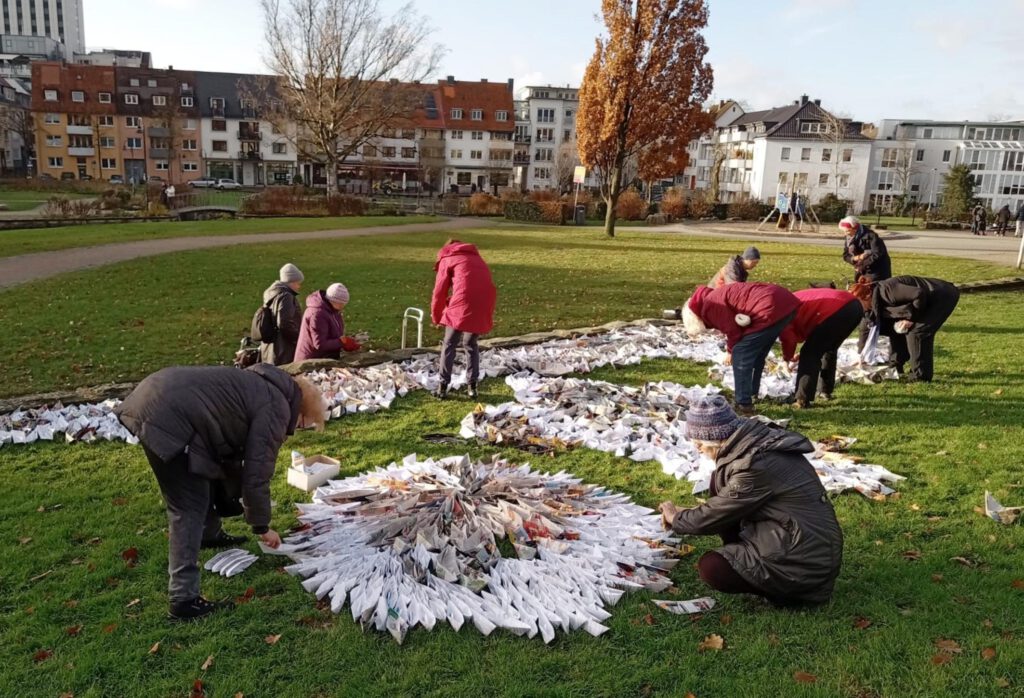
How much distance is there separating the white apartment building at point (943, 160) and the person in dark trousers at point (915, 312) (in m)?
74.8

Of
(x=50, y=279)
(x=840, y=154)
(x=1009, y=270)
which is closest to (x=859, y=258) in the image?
(x=1009, y=270)

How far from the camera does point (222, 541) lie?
5141 mm

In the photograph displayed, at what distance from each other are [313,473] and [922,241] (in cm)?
3747

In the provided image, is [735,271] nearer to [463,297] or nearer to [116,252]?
[463,297]

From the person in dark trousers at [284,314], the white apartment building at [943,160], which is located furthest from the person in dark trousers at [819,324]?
the white apartment building at [943,160]

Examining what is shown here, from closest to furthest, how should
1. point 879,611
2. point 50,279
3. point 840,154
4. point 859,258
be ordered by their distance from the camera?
point 879,611 < point 859,258 < point 50,279 < point 840,154

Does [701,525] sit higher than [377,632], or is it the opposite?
[701,525]

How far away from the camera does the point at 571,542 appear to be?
204 inches

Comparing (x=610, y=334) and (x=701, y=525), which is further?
(x=610, y=334)

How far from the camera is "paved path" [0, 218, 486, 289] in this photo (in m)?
18.2

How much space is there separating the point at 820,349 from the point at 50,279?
1690cm

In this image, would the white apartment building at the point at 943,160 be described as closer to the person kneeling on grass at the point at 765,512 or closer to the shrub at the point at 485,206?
the shrub at the point at 485,206

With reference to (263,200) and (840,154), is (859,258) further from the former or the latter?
(840,154)

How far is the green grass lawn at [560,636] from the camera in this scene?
3.87m
